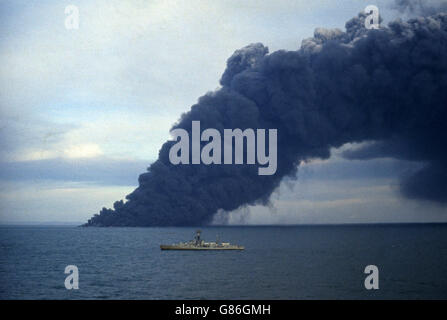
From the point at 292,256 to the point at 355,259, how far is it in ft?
38.6

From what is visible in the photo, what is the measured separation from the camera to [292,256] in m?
100

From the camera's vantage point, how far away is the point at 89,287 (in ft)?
203

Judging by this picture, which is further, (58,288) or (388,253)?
(388,253)

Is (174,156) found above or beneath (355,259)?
above

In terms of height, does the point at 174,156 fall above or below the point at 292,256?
above
